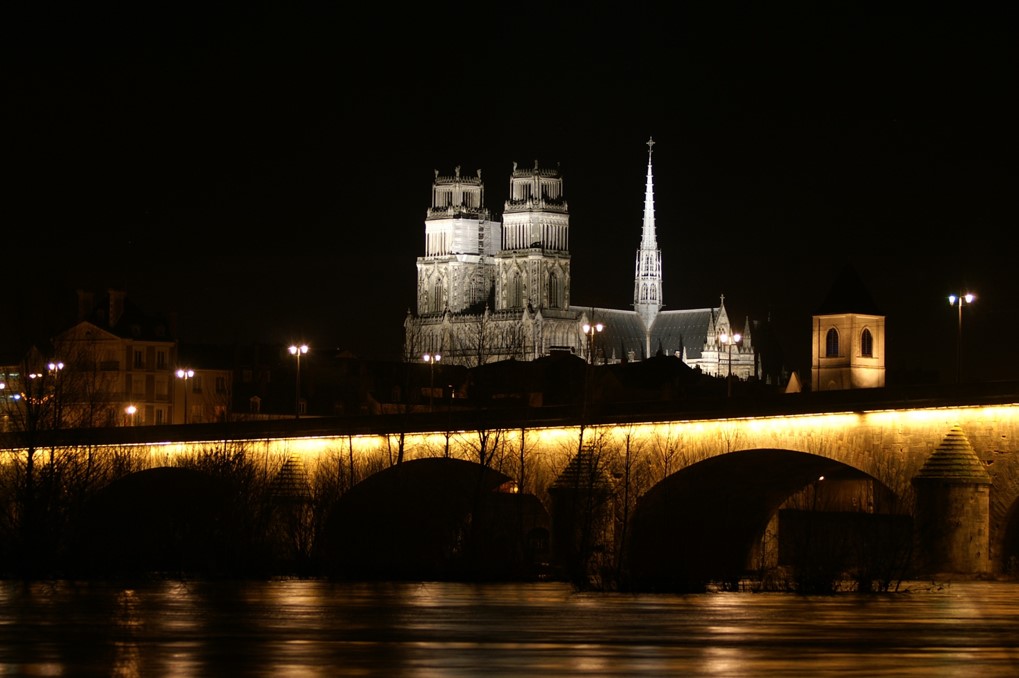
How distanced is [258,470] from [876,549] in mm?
37778

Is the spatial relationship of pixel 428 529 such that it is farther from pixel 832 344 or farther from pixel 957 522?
pixel 832 344

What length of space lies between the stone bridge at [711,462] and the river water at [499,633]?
7274 mm

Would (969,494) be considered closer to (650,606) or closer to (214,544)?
(650,606)

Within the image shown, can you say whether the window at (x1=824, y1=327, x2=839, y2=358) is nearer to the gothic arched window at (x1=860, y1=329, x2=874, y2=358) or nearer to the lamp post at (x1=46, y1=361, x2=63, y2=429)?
the gothic arched window at (x1=860, y1=329, x2=874, y2=358)

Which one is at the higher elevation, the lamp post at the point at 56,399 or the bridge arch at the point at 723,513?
the lamp post at the point at 56,399

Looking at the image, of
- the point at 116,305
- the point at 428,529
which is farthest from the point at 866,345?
the point at 428,529

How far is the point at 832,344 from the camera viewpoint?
162 meters

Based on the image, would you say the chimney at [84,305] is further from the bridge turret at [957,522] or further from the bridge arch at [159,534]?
the bridge turret at [957,522]

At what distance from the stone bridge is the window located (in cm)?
7764

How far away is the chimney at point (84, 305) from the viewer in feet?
466

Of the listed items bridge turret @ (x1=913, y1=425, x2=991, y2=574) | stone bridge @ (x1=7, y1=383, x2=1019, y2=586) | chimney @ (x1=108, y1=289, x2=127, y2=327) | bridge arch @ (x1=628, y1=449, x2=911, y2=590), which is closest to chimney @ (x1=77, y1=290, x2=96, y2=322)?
chimney @ (x1=108, y1=289, x2=127, y2=327)

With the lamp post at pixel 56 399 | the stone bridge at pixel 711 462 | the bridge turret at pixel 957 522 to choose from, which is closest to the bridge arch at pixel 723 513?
the stone bridge at pixel 711 462

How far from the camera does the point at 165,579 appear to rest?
55.1m

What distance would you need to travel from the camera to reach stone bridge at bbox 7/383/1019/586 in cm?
5481
